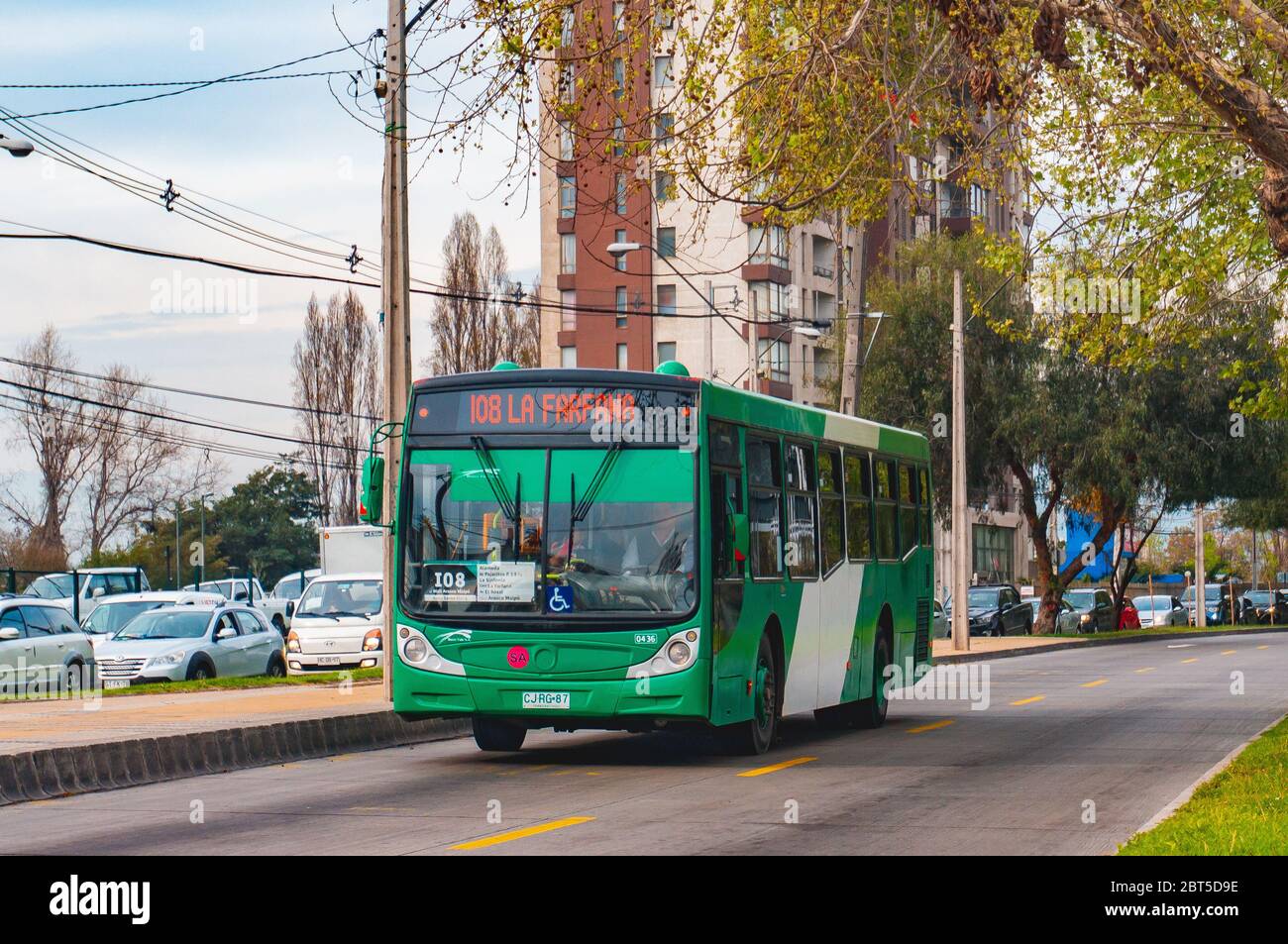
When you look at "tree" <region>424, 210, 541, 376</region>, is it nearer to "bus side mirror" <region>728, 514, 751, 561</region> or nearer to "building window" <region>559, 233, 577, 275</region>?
"building window" <region>559, 233, 577, 275</region>

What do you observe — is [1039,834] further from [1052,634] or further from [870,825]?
[1052,634]

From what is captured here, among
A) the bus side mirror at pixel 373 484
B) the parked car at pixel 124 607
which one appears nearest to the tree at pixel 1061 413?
the parked car at pixel 124 607

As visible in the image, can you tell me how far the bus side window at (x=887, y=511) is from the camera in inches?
825

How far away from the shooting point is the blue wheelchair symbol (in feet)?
51.0

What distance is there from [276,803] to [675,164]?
548cm

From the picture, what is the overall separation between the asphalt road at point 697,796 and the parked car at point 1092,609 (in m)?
44.6

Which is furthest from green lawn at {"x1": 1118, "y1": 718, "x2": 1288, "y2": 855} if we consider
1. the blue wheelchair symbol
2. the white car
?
the white car

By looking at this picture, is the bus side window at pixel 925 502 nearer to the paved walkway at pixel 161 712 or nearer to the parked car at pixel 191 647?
the paved walkway at pixel 161 712

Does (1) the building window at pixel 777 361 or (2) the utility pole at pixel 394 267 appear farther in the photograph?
(1) the building window at pixel 777 361

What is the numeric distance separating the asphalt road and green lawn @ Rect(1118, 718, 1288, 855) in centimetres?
40

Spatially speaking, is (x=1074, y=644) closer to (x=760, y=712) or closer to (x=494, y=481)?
(x=760, y=712)

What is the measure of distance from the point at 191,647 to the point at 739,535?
594 inches

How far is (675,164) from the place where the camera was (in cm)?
1414
